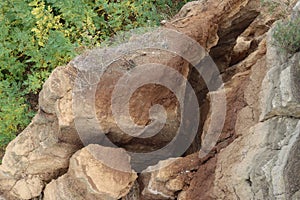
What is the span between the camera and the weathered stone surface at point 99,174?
4.18 metres

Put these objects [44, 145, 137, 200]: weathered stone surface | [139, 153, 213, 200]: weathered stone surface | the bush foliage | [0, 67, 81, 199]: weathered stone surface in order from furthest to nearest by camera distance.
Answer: the bush foliage → [0, 67, 81, 199]: weathered stone surface → [44, 145, 137, 200]: weathered stone surface → [139, 153, 213, 200]: weathered stone surface

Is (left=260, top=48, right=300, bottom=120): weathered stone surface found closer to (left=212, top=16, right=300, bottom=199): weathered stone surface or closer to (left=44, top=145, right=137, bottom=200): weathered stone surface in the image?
(left=212, top=16, right=300, bottom=199): weathered stone surface

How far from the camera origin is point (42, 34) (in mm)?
6207

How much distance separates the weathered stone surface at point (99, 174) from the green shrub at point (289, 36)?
1626 mm

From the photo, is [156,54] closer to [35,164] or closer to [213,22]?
[213,22]

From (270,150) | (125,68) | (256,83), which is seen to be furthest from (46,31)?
(270,150)

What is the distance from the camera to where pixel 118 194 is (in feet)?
13.9

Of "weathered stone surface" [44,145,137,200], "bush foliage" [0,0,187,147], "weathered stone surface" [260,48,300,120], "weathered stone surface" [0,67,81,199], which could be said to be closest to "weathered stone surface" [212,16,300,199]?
"weathered stone surface" [260,48,300,120]

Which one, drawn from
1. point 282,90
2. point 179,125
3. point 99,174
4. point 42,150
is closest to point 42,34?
point 42,150

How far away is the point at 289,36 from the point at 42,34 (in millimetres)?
3503

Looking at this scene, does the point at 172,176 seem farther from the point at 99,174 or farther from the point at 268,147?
the point at 268,147

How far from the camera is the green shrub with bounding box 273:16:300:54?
3.65 meters

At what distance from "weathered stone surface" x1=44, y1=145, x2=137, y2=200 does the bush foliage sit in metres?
1.85

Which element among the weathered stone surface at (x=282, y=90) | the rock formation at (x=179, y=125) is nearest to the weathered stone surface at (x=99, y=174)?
the rock formation at (x=179, y=125)
